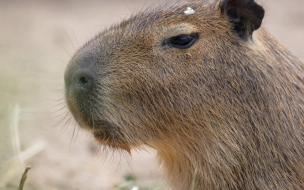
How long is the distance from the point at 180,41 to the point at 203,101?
46 cm

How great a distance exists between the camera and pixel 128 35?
4.64 m

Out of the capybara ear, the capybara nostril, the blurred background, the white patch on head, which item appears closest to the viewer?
the capybara nostril

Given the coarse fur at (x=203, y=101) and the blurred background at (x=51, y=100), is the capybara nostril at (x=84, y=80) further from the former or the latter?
the blurred background at (x=51, y=100)

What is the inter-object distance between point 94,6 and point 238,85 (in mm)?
11171

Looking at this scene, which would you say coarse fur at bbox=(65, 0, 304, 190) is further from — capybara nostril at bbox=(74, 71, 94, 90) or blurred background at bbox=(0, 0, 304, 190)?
blurred background at bbox=(0, 0, 304, 190)

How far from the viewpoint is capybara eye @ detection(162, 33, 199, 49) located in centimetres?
452

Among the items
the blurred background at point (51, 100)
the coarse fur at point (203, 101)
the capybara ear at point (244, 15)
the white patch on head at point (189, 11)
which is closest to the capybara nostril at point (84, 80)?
the coarse fur at point (203, 101)

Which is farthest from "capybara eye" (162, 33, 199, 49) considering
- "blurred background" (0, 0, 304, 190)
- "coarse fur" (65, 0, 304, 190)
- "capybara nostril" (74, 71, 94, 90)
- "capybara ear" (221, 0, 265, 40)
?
"blurred background" (0, 0, 304, 190)

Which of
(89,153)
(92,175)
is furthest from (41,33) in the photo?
(92,175)

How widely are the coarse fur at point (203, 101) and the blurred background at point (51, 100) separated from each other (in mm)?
556

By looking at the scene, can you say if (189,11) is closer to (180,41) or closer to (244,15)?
(180,41)

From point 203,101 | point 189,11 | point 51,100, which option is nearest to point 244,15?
point 189,11

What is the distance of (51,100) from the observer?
916 cm

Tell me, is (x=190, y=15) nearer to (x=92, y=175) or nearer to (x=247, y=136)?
(x=247, y=136)
